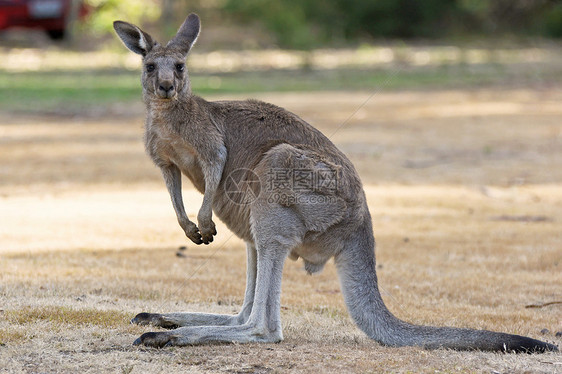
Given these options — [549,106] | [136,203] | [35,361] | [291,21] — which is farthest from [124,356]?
[291,21]

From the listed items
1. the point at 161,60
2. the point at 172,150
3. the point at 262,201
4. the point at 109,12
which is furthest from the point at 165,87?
the point at 109,12

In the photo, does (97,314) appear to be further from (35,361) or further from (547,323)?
(547,323)

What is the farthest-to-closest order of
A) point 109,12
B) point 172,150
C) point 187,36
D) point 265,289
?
point 109,12, point 187,36, point 172,150, point 265,289

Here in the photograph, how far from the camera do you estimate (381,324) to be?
407 centimetres

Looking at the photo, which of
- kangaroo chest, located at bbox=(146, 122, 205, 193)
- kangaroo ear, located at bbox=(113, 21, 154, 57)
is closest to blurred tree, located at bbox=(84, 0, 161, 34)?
kangaroo ear, located at bbox=(113, 21, 154, 57)

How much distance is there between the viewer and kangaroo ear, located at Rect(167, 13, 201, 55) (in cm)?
453

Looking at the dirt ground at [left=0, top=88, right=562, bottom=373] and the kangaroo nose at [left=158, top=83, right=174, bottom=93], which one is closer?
the dirt ground at [left=0, top=88, right=562, bottom=373]

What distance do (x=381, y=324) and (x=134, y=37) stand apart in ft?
6.48

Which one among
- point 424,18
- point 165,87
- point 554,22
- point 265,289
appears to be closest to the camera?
point 265,289

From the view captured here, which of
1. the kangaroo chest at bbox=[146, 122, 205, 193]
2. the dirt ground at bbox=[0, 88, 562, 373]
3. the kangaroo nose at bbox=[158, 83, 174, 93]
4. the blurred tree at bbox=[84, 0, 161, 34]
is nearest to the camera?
the dirt ground at bbox=[0, 88, 562, 373]

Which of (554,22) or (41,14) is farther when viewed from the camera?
(554,22)

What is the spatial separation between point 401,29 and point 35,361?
25719 mm

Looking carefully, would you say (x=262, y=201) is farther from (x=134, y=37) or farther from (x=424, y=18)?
(x=424, y=18)

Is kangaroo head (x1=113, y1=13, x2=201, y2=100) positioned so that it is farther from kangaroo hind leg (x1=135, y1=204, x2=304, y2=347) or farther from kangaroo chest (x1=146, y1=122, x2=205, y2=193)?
kangaroo hind leg (x1=135, y1=204, x2=304, y2=347)
